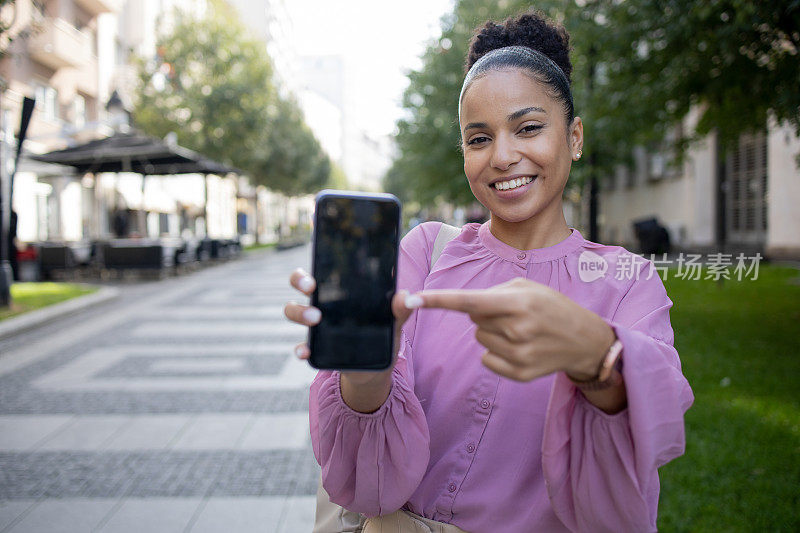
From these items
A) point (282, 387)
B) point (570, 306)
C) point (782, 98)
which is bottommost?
point (282, 387)

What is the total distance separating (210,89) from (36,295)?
15.6 meters

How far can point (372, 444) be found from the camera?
1174 mm

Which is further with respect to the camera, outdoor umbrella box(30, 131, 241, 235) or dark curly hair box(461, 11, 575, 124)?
outdoor umbrella box(30, 131, 241, 235)

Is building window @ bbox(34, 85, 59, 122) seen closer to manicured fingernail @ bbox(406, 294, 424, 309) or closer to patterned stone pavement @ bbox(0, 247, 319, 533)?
patterned stone pavement @ bbox(0, 247, 319, 533)

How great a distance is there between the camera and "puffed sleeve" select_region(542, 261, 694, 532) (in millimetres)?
944

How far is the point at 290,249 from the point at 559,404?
33.0 meters

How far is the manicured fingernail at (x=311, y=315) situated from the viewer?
92 centimetres

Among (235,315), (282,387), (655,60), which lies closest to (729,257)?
(282,387)

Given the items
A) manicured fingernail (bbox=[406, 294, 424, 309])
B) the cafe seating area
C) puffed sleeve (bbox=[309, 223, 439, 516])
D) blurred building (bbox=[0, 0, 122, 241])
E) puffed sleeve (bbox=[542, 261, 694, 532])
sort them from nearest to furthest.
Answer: manicured fingernail (bbox=[406, 294, 424, 309]) → puffed sleeve (bbox=[542, 261, 694, 532]) → puffed sleeve (bbox=[309, 223, 439, 516]) → the cafe seating area → blurred building (bbox=[0, 0, 122, 241])

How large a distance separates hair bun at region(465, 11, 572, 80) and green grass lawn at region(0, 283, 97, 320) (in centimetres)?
939

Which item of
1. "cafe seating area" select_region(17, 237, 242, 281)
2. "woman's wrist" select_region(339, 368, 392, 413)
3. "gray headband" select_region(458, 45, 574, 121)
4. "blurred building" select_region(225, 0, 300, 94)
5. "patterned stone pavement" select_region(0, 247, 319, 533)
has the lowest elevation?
"patterned stone pavement" select_region(0, 247, 319, 533)

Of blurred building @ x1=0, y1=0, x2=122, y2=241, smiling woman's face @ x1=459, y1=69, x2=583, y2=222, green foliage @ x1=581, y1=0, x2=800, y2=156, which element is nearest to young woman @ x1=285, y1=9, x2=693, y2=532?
smiling woman's face @ x1=459, y1=69, x2=583, y2=222

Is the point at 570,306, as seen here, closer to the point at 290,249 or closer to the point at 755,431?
the point at 755,431

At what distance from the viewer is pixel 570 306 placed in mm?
851
